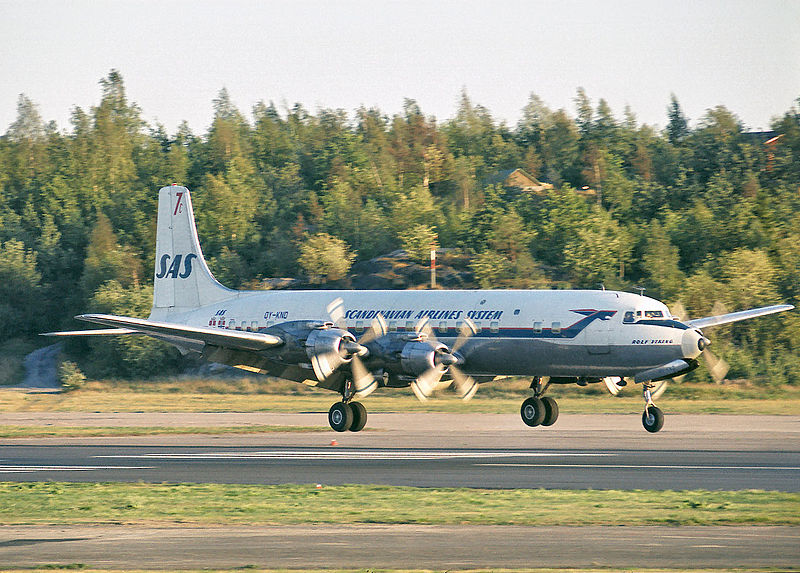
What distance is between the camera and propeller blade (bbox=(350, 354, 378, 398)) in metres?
32.7

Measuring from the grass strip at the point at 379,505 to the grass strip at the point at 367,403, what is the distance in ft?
Answer: 67.8

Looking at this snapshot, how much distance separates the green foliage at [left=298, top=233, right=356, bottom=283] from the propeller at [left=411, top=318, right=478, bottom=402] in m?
39.4

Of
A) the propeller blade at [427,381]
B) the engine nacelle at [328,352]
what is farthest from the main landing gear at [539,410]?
the engine nacelle at [328,352]

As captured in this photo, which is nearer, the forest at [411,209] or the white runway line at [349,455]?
the white runway line at [349,455]

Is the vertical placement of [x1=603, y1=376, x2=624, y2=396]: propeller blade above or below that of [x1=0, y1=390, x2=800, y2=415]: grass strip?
above

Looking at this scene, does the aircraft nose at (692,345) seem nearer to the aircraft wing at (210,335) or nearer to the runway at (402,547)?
the aircraft wing at (210,335)

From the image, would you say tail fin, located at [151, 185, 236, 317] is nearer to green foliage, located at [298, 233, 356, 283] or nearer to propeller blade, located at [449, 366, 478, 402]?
propeller blade, located at [449, 366, 478, 402]

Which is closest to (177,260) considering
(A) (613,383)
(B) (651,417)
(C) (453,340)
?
(C) (453,340)

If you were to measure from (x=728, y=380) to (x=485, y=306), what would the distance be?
68.0 ft

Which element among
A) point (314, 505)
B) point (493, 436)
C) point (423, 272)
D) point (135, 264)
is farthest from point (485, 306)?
point (135, 264)

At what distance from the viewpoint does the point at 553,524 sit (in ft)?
52.8

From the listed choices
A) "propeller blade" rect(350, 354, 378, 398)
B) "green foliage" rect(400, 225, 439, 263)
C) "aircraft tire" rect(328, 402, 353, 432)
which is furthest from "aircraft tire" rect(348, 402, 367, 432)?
"green foliage" rect(400, 225, 439, 263)

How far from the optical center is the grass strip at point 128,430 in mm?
34031

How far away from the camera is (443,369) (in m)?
31.8
